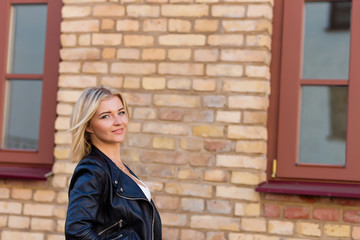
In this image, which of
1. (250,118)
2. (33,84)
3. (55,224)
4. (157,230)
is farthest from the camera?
(33,84)

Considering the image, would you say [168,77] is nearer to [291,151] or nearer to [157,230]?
[291,151]

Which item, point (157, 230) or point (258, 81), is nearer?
point (157, 230)

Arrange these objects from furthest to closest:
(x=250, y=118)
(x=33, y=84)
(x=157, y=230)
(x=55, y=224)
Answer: (x=33, y=84) → (x=55, y=224) → (x=250, y=118) → (x=157, y=230)

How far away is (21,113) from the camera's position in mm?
4469

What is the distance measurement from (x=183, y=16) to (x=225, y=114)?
28.4 inches

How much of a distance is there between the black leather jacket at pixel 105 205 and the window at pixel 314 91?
5.38 feet

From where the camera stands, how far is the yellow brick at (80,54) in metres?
4.12

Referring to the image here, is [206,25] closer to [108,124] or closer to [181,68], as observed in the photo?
[181,68]

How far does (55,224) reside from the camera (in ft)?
13.5

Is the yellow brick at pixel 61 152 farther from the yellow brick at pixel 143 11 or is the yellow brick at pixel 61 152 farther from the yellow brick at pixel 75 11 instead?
the yellow brick at pixel 143 11

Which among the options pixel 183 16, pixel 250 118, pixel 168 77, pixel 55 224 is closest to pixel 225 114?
pixel 250 118

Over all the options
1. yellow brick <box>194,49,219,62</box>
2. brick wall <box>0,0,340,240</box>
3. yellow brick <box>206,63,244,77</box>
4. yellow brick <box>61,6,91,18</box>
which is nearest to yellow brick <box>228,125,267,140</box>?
brick wall <box>0,0,340,240</box>

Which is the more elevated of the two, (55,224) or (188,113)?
(188,113)

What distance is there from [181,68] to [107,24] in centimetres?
62
